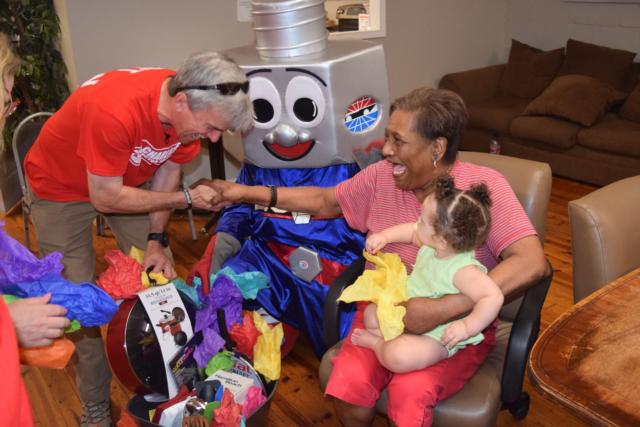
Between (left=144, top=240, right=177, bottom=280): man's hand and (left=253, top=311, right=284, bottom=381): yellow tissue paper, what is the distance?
15.4 inches

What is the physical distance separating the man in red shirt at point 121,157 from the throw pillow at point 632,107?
3.09 meters

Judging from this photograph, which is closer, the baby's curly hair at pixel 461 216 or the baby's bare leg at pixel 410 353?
the baby's curly hair at pixel 461 216

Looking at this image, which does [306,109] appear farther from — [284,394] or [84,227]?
[284,394]

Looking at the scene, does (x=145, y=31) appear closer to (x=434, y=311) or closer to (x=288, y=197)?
(x=288, y=197)

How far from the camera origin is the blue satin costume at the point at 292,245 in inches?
89.0

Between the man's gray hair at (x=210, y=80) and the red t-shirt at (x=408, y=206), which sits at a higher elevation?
the man's gray hair at (x=210, y=80)

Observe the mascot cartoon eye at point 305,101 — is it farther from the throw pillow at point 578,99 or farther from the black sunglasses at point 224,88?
the throw pillow at point 578,99

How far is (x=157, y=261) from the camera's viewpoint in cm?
204

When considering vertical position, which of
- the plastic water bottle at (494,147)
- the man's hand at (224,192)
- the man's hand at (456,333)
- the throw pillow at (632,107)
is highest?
the man's hand at (224,192)

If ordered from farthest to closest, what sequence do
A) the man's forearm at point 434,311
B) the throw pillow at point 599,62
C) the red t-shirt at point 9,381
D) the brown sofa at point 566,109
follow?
the throw pillow at point 599,62 → the brown sofa at point 566,109 → the man's forearm at point 434,311 → the red t-shirt at point 9,381

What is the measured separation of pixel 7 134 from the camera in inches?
145

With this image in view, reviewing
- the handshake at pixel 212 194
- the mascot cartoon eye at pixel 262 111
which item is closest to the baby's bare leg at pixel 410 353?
A: the handshake at pixel 212 194

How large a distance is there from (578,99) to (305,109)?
2.66 meters

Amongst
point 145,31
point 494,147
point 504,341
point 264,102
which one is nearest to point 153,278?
point 264,102
